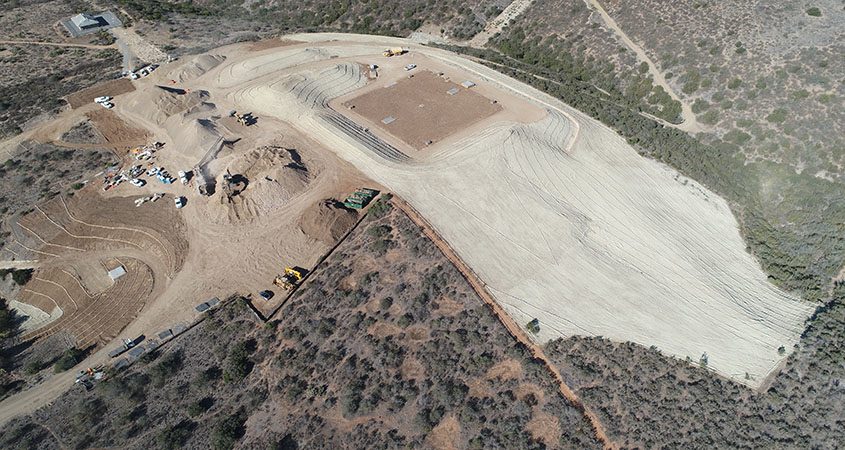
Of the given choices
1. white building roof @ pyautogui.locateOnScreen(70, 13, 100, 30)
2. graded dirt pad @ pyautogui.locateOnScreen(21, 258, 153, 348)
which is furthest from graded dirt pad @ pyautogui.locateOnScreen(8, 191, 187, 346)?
white building roof @ pyautogui.locateOnScreen(70, 13, 100, 30)

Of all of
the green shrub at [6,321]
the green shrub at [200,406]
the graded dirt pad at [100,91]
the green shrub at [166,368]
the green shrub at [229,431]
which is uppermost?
the graded dirt pad at [100,91]

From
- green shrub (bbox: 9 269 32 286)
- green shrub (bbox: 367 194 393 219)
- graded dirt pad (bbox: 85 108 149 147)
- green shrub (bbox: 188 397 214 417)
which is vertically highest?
graded dirt pad (bbox: 85 108 149 147)

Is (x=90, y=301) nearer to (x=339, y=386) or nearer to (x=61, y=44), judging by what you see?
(x=339, y=386)

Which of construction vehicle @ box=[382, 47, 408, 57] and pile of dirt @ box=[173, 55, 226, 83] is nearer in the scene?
pile of dirt @ box=[173, 55, 226, 83]

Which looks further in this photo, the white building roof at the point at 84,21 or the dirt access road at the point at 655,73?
the white building roof at the point at 84,21

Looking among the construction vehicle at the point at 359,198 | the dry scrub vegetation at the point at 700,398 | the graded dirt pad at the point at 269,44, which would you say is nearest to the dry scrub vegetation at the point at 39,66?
the graded dirt pad at the point at 269,44

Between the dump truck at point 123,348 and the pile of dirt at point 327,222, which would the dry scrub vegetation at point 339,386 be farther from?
the pile of dirt at point 327,222

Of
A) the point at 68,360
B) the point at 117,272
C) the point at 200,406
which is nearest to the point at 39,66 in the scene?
the point at 117,272

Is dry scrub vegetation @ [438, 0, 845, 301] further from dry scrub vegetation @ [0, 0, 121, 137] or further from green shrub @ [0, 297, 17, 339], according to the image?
green shrub @ [0, 297, 17, 339]
